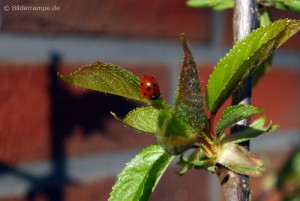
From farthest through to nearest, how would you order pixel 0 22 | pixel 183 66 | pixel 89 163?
pixel 89 163 → pixel 0 22 → pixel 183 66

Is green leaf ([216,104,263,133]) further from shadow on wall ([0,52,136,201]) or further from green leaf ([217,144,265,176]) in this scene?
shadow on wall ([0,52,136,201])

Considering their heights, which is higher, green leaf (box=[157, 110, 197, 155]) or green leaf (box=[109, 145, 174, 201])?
green leaf (box=[157, 110, 197, 155])

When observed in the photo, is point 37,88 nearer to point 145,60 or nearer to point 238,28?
point 145,60

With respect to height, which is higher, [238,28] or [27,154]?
[238,28]

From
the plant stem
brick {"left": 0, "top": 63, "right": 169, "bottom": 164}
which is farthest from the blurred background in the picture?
the plant stem

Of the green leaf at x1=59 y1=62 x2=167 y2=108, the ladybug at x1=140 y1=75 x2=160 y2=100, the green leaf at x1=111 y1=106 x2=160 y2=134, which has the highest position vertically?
the green leaf at x1=59 y1=62 x2=167 y2=108

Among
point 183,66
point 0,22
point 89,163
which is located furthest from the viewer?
point 89,163

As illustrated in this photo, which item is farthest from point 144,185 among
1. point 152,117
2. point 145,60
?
point 145,60
